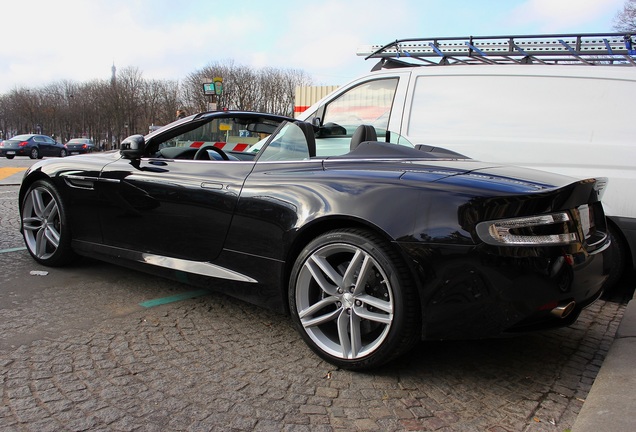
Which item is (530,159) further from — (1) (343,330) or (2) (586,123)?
(1) (343,330)

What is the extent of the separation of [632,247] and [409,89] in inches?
97.8

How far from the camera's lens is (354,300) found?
2451mm

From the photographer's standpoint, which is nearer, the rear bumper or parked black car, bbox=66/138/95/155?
the rear bumper

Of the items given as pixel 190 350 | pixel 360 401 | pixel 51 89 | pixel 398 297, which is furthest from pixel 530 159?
pixel 51 89

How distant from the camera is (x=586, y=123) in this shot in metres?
4.08

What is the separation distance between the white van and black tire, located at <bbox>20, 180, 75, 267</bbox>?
259 cm

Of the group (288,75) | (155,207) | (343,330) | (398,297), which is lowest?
(343,330)

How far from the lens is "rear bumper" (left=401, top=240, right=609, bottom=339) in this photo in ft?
6.84

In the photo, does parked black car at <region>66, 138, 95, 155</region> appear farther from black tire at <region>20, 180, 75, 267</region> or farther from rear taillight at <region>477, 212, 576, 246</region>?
rear taillight at <region>477, 212, 576, 246</region>

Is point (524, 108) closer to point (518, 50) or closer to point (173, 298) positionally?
point (518, 50)

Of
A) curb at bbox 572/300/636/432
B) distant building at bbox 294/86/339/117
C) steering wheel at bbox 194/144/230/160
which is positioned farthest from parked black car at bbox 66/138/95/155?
curb at bbox 572/300/636/432

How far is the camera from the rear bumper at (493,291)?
2084 mm

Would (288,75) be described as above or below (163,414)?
above

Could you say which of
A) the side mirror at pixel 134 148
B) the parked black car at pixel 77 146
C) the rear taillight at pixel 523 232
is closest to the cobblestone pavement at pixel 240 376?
the rear taillight at pixel 523 232
